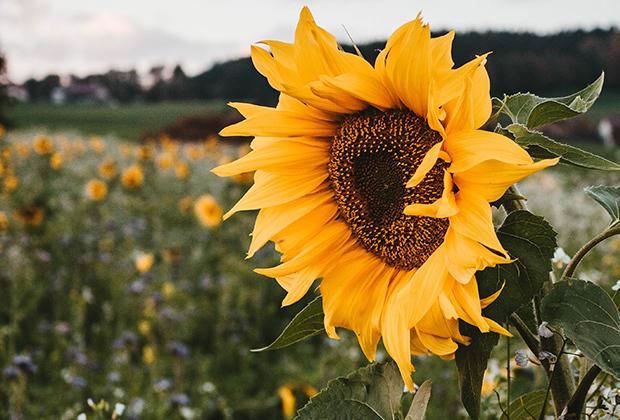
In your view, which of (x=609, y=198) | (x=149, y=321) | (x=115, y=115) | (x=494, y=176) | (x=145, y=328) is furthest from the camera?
(x=115, y=115)

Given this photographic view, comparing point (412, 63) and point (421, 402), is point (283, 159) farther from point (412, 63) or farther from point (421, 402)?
point (421, 402)

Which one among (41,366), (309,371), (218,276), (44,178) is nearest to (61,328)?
(41,366)

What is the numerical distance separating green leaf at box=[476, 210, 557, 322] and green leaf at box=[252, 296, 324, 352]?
224 mm

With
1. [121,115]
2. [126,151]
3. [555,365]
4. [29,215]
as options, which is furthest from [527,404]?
[121,115]

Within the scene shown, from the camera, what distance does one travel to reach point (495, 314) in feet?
2.42

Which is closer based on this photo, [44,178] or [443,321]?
[443,321]

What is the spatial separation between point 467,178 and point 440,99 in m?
0.09

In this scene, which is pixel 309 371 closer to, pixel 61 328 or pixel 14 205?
pixel 61 328

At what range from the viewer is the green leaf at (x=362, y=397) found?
2.68ft

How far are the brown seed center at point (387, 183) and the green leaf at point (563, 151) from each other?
0.13 metres

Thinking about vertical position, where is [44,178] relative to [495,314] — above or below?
below

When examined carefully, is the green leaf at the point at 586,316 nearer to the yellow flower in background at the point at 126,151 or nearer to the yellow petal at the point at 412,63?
the yellow petal at the point at 412,63

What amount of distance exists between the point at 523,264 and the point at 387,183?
25 centimetres

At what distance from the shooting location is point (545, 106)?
0.75 m
